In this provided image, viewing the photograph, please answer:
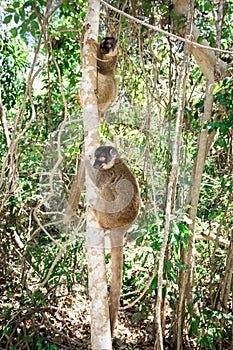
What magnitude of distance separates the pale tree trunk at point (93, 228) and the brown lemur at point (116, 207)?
7.2 inches

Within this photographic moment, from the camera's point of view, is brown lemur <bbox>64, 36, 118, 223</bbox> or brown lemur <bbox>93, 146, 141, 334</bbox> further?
brown lemur <bbox>64, 36, 118, 223</bbox>

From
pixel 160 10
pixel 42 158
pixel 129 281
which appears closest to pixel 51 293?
pixel 129 281

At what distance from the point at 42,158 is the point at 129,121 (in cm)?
110

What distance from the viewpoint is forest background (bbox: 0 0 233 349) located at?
3.19 meters

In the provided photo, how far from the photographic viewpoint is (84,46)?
221 cm

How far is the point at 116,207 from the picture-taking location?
8.21 feet

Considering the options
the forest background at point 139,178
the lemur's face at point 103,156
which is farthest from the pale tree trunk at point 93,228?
the forest background at point 139,178

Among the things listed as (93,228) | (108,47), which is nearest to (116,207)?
(93,228)

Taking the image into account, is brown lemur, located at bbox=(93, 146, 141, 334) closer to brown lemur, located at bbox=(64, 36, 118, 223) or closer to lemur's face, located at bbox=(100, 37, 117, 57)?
brown lemur, located at bbox=(64, 36, 118, 223)

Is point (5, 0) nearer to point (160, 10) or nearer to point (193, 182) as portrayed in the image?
point (160, 10)

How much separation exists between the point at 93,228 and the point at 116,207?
0.44m

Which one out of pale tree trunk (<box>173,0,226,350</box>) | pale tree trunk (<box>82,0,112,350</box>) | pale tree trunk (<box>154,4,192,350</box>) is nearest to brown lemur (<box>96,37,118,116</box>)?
pale tree trunk (<box>82,0,112,350</box>)

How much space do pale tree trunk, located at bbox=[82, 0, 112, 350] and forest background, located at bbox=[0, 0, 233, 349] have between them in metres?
0.69

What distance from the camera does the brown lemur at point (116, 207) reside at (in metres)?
2.34
